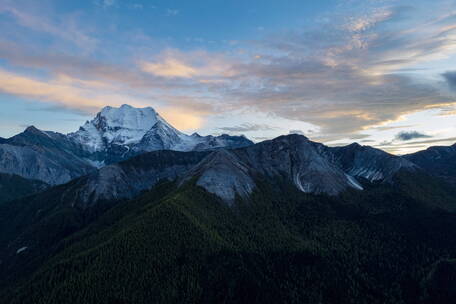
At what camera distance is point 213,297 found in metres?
184

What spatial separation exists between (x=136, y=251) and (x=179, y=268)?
96.1 ft

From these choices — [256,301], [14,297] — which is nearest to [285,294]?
[256,301]

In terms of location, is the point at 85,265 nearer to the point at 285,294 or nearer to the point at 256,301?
the point at 256,301

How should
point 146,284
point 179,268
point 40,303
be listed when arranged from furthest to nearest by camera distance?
point 179,268, point 146,284, point 40,303

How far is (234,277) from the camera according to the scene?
654ft

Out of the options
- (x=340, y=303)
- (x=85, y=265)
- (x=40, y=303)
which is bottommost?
(x=340, y=303)

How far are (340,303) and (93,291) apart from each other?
146 metres

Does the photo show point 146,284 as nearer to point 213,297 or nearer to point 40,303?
point 213,297

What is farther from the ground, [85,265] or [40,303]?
[85,265]

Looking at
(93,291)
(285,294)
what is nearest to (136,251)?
(93,291)

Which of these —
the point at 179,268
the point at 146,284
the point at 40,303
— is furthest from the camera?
the point at 179,268

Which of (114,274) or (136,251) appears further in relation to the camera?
(136,251)

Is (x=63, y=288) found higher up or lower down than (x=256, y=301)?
higher up

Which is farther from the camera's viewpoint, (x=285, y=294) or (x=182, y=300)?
(x=285, y=294)
